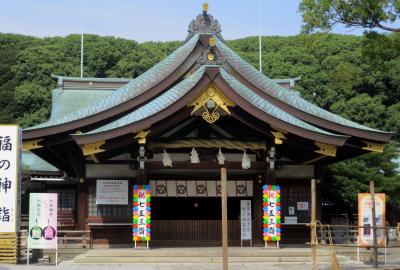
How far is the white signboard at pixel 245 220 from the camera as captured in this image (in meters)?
18.9

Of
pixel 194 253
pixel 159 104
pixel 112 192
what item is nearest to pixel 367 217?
pixel 194 253

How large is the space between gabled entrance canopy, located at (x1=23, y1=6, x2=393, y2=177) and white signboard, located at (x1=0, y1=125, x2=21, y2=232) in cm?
197

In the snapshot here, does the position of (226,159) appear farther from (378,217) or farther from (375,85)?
(375,85)

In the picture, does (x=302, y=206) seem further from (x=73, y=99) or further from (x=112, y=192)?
(x=73, y=99)

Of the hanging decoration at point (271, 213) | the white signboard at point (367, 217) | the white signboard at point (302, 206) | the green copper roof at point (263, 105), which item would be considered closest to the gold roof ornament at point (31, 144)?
the green copper roof at point (263, 105)

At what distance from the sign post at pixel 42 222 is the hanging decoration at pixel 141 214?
271 cm

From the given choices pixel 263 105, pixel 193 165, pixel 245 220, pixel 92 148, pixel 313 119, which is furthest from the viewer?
pixel 313 119

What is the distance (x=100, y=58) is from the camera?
6250 cm

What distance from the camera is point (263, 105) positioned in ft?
59.6

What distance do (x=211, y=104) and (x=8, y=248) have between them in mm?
6656

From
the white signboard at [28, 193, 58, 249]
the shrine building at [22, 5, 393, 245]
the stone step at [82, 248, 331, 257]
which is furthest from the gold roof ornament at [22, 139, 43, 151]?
the stone step at [82, 248, 331, 257]

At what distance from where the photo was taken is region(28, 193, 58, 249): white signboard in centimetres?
1548

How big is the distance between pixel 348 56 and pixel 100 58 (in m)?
24.6

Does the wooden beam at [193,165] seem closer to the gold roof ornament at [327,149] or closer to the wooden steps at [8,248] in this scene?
the gold roof ornament at [327,149]
